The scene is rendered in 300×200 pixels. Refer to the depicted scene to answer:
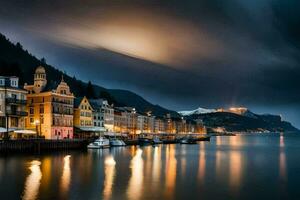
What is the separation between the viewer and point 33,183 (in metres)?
52.6

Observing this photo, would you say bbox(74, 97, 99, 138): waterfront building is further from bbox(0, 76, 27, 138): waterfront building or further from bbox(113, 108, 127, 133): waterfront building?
bbox(113, 108, 127, 133): waterfront building

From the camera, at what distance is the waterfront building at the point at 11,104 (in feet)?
362

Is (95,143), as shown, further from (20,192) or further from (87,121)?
(20,192)

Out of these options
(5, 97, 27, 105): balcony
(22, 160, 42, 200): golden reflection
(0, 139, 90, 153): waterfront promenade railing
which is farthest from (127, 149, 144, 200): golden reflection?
(5, 97, 27, 105): balcony

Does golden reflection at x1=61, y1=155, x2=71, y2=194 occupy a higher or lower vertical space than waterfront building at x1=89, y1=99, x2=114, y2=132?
lower

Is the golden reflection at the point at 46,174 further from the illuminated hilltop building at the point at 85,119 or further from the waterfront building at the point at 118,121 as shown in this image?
the waterfront building at the point at 118,121

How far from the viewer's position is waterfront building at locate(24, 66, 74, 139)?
4887 inches

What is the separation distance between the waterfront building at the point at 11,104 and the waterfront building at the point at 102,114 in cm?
4192

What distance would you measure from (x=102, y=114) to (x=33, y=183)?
110 meters

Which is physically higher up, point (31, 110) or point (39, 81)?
point (39, 81)

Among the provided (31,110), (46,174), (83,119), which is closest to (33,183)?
(46,174)

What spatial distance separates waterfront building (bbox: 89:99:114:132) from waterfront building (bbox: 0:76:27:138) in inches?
1650

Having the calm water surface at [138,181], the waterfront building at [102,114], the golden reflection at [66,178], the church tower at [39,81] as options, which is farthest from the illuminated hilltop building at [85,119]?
the golden reflection at [66,178]

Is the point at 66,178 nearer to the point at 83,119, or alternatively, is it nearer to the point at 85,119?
the point at 83,119
